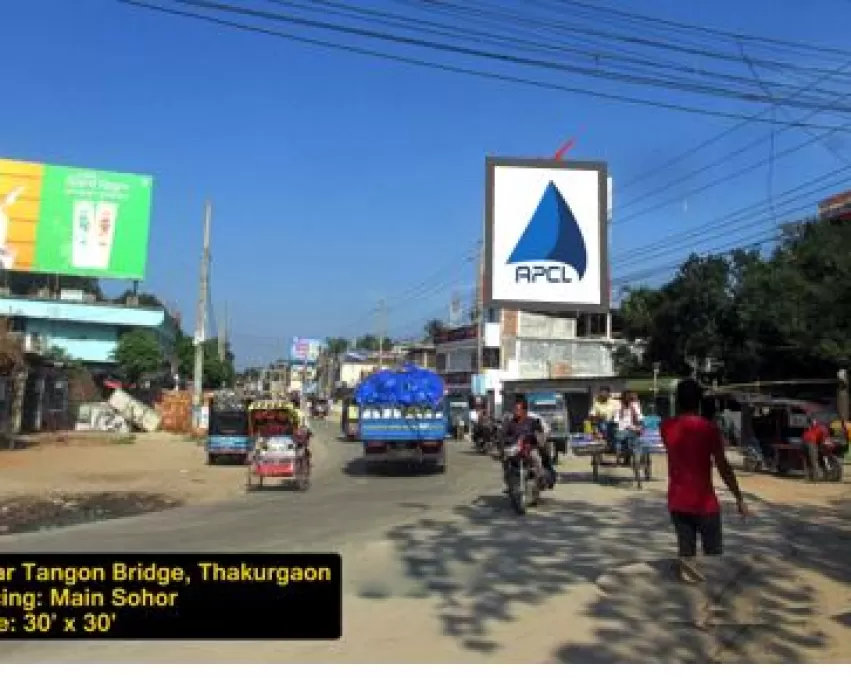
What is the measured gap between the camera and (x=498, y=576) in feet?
30.8

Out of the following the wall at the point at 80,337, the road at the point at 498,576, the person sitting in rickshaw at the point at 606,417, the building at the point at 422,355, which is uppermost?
the building at the point at 422,355

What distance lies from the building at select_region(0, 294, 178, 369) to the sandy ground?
24361 mm

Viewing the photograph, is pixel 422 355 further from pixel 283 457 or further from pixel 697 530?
pixel 697 530

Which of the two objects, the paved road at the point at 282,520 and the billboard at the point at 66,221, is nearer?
Answer: the paved road at the point at 282,520

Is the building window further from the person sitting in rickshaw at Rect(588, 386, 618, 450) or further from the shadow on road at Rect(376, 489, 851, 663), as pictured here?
the shadow on road at Rect(376, 489, 851, 663)

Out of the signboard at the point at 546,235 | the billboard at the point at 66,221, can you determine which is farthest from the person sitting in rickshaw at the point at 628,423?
the billboard at the point at 66,221

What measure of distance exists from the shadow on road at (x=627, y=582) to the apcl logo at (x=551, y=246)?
326 centimetres

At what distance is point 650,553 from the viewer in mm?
10773

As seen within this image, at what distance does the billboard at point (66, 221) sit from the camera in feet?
172

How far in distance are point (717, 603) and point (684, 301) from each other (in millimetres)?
48494

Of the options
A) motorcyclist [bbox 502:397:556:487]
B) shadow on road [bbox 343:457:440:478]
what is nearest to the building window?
shadow on road [bbox 343:457:440:478]

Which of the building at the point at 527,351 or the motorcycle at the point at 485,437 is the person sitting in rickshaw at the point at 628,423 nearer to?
the motorcycle at the point at 485,437

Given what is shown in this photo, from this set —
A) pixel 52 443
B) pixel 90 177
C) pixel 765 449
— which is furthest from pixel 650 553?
pixel 90 177

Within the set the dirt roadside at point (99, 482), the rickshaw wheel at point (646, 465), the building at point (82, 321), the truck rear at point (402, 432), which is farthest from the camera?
the building at point (82, 321)
